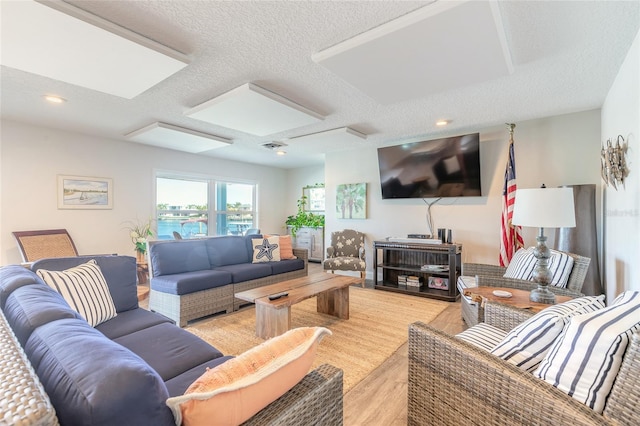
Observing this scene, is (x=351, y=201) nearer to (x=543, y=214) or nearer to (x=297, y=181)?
(x=297, y=181)

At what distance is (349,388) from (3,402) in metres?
1.83

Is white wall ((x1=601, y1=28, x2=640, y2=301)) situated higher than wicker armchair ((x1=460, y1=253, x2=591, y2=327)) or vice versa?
white wall ((x1=601, y1=28, x2=640, y2=301))

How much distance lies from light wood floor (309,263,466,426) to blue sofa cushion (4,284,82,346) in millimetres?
1504

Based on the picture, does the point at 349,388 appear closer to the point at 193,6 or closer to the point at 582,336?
the point at 582,336

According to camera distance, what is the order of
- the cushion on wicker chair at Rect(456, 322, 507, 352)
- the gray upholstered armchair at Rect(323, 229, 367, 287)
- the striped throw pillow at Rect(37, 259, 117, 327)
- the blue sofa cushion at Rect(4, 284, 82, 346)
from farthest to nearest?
the gray upholstered armchair at Rect(323, 229, 367, 287) < the striped throw pillow at Rect(37, 259, 117, 327) < the cushion on wicker chair at Rect(456, 322, 507, 352) < the blue sofa cushion at Rect(4, 284, 82, 346)

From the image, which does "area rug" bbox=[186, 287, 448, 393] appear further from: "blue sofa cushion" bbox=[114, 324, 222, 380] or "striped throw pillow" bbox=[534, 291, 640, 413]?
"striped throw pillow" bbox=[534, 291, 640, 413]

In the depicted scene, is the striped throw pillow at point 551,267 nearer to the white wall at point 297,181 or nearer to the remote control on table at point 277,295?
the remote control on table at point 277,295

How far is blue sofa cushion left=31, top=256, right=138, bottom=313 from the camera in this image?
2.09 metres

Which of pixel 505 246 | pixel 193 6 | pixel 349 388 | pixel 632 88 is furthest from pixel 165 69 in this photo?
pixel 505 246

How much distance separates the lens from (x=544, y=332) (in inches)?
46.5

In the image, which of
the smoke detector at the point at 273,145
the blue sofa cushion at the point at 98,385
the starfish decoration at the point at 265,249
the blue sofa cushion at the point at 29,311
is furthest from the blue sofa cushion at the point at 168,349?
the smoke detector at the point at 273,145

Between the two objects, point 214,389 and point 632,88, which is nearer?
point 214,389

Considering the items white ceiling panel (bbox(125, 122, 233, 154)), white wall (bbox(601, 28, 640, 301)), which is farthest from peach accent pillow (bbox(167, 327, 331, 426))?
white ceiling panel (bbox(125, 122, 233, 154))

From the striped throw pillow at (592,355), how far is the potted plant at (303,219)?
5815 millimetres
